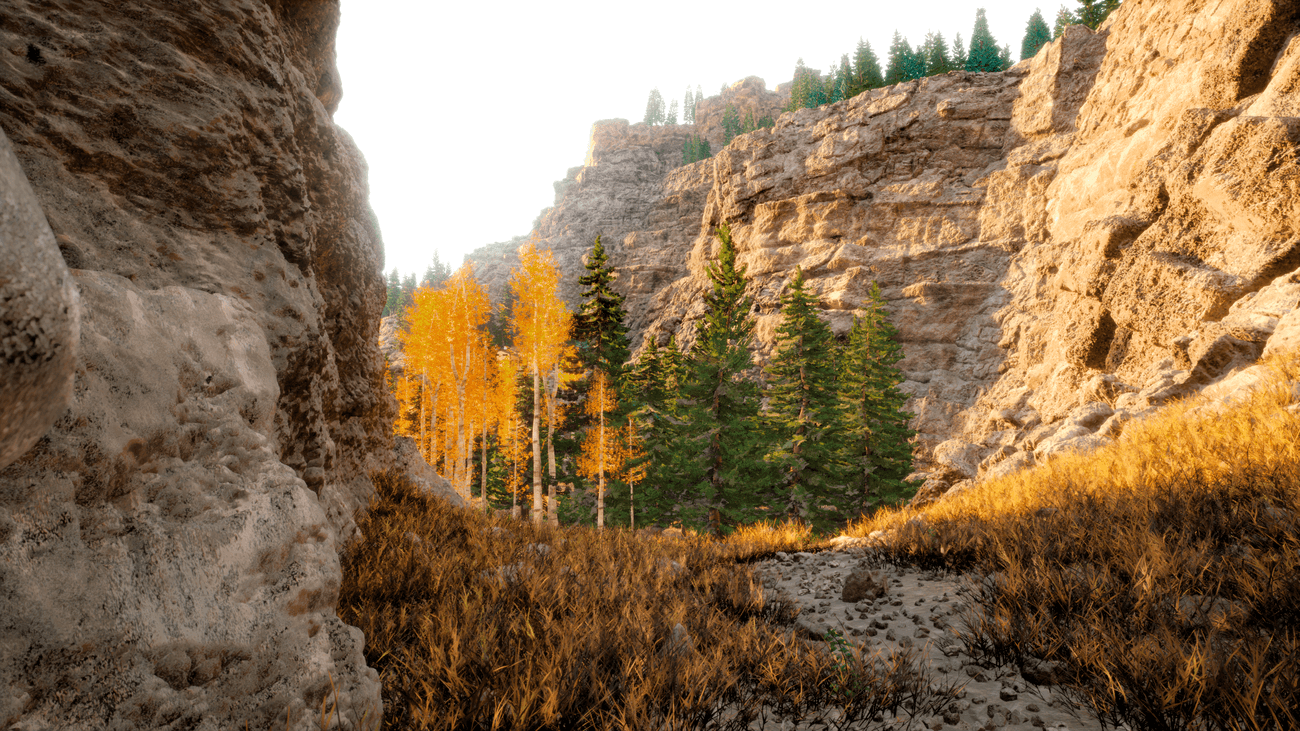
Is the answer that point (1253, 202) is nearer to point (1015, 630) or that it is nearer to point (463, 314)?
point (1015, 630)

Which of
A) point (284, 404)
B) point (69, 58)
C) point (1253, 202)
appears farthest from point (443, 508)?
point (1253, 202)

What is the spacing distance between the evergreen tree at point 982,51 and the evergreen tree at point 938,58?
285 cm

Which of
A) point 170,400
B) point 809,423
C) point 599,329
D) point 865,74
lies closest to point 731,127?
point 865,74

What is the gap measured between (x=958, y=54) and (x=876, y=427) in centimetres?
6771

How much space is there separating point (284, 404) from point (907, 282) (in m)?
44.9

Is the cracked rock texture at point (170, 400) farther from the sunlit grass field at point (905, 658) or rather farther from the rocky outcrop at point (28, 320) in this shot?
the sunlit grass field at point (905, 658)

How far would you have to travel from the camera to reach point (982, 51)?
61.9 m

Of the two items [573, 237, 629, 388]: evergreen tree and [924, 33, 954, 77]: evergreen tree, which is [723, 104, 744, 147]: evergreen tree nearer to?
[924, 33, 954, 77]: evergreen tree

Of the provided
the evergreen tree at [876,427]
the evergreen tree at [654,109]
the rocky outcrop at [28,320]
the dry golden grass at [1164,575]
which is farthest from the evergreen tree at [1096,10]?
the evergreen tree at [654,109]

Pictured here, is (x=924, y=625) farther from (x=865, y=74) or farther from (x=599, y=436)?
(x=865, y=74)

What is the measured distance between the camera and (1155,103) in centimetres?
2412

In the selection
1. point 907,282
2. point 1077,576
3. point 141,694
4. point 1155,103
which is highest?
point 1155,103

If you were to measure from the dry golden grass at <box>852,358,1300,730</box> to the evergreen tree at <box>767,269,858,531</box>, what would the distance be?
16.6 meters

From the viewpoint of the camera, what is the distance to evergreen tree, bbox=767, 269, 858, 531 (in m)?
22.9
